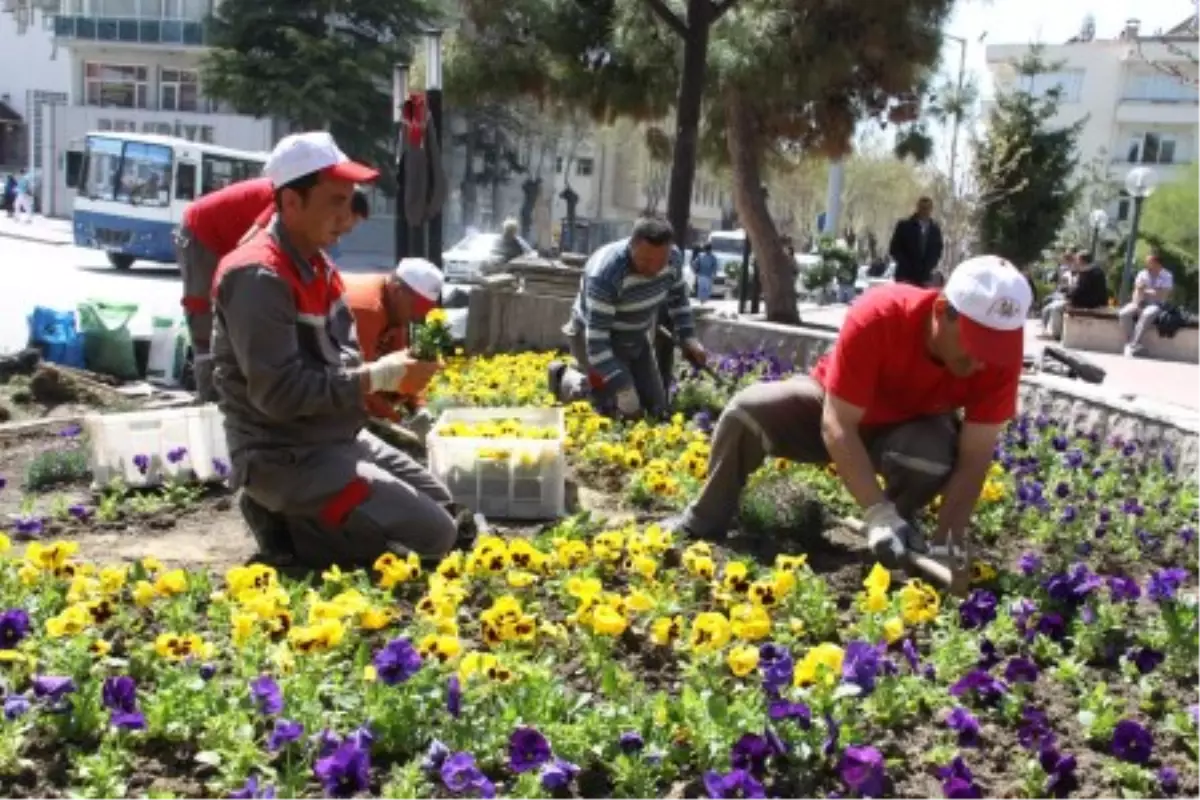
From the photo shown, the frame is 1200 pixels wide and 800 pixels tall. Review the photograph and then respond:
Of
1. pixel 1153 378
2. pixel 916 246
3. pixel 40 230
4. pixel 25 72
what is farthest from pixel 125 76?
pixel 1153 378

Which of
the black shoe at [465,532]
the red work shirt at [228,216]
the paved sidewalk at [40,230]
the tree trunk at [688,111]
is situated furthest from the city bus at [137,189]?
the black shoe at [465,532]

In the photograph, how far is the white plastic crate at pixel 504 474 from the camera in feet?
17.1

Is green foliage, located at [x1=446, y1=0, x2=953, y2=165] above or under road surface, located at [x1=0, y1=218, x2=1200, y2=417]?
above

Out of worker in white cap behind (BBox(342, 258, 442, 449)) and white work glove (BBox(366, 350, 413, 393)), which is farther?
worker in white cap behind (BBox(342, 258, 442, 449))

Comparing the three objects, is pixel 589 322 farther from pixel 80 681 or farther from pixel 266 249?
pixel 80 681

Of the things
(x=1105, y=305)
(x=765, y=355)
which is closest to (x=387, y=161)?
(x=1105, y=305)

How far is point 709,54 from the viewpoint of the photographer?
40.8 ft

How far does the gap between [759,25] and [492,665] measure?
10717 millimetres

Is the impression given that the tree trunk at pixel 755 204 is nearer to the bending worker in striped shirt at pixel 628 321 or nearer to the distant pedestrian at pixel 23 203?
the bending worker in striped shirt at pixel 628 321

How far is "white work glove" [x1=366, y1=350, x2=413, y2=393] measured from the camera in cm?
420

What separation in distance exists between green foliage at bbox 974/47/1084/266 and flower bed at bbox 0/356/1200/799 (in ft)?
81.5

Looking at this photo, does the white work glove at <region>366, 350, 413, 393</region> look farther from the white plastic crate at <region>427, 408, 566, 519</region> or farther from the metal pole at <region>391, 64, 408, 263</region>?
the metal pole at <region>391, 64, 408, 263</region>

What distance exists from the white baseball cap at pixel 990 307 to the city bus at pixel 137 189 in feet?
75.8

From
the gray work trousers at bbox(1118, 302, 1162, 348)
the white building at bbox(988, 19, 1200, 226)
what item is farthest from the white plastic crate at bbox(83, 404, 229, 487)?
the white building at bbox(988, 19, 1200, 226)
